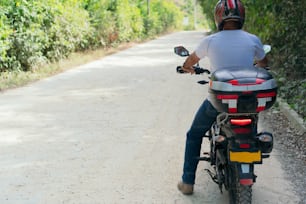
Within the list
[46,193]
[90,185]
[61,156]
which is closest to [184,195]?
[90,185]

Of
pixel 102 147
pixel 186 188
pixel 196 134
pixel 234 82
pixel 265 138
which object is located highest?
pixel 234 82

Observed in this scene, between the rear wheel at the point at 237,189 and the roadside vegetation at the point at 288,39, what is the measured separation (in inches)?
→ 156

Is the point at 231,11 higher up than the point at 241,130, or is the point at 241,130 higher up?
the point at 231,11

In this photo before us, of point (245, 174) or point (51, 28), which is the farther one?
point (51, 28)

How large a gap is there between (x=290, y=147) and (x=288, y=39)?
12.2 ft

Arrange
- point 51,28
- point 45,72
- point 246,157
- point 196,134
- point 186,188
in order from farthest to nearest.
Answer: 1. point 51,28
2. point 45,72
3. point 186,188
4. point 196,134
5. point 246,157

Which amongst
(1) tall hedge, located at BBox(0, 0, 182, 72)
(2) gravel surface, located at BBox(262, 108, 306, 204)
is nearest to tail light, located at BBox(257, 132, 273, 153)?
(2) gravel surface, located at BBox(262, 108, 306, 204)

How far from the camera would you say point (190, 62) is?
370 centimetres

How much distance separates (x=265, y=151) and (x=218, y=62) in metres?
0.77

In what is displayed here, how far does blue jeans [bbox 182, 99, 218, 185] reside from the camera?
3.70 metres

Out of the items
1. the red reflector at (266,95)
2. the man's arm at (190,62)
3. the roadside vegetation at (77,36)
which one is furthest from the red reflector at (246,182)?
the roadside vegetation at (77,36)

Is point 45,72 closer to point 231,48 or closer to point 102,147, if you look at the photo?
point 102,147

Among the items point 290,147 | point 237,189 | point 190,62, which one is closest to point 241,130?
point 237,189

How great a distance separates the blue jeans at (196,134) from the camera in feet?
12.1
